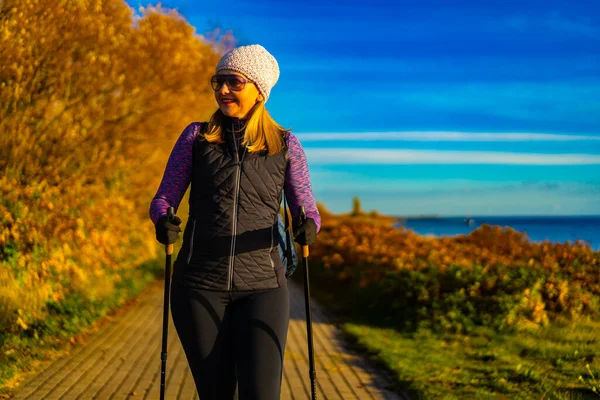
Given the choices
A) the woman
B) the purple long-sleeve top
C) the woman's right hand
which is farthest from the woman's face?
the woman's right hand

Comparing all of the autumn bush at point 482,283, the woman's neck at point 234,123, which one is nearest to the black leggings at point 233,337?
the woman's neck at point 234,123

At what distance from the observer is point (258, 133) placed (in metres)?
3.23

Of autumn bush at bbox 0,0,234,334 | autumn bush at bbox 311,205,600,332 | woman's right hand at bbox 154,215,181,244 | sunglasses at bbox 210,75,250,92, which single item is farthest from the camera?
autumn bush at bbox 311,205,600,332

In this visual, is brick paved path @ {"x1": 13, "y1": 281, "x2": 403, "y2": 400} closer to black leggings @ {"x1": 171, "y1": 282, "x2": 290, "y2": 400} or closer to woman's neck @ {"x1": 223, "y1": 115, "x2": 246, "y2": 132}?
black leggings @ {"x1": 171, "y1": 282, "x2": 290, "y2": 400}

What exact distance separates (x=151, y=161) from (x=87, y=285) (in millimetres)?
2738

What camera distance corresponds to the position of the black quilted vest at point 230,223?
10.1 feet

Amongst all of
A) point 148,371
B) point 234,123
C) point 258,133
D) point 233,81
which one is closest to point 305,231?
point 258,133

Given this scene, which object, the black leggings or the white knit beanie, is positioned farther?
the white knit beanie

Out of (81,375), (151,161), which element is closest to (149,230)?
(151,161)

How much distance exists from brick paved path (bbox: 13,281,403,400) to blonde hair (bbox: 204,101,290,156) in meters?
3.36

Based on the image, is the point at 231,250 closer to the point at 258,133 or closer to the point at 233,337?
the point at 233,337

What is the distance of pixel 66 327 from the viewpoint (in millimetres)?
8312

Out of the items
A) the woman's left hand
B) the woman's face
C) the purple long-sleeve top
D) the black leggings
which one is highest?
the woman's face

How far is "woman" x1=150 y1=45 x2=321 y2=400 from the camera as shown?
306cm
